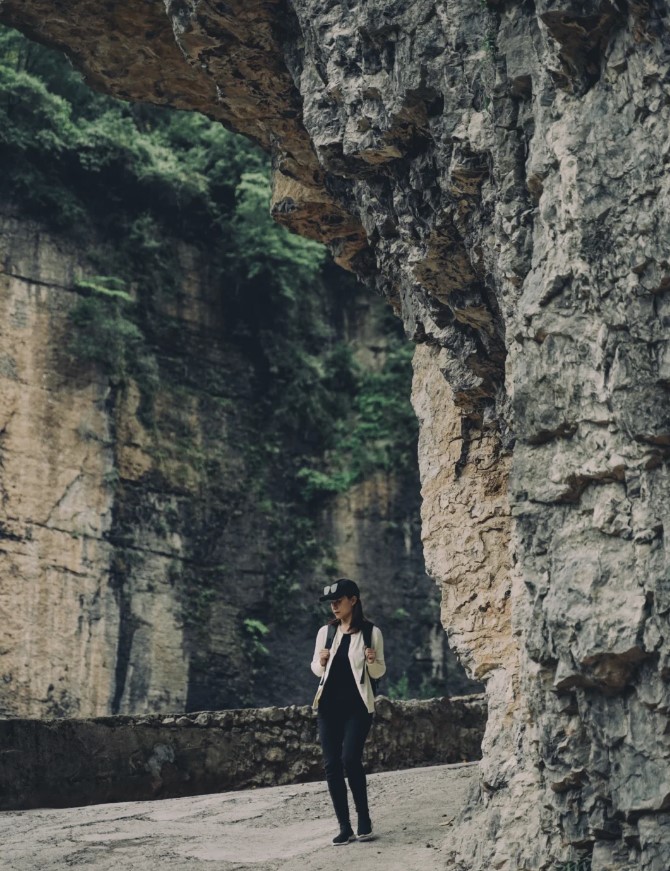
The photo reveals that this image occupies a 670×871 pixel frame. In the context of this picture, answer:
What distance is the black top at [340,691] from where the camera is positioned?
6.48m

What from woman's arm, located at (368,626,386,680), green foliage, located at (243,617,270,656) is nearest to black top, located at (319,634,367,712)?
woman's arm, located at (368,626,386,680)

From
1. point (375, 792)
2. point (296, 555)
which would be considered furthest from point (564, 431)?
point (296, 555)

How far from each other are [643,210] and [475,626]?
10.7 ft

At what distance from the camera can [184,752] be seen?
9789 millimetres

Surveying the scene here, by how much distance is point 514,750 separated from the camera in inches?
248

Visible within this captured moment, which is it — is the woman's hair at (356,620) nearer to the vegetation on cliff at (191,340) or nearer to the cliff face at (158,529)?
the cliff face at (158,529)

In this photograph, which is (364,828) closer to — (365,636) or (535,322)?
(365,636)

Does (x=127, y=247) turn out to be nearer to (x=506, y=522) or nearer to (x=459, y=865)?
(x=506, y=522)

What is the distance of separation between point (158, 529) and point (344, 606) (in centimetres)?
1384

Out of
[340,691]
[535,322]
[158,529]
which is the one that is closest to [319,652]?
[340,691]

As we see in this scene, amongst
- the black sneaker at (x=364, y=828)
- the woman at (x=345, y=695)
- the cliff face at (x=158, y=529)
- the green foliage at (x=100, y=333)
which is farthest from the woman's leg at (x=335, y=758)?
the green foliage at (x=100, y=333)

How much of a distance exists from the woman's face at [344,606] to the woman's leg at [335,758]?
1.79 feet

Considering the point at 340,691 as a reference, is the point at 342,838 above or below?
below

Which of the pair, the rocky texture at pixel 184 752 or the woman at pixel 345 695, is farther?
the rocky texture at pixel 184 752
